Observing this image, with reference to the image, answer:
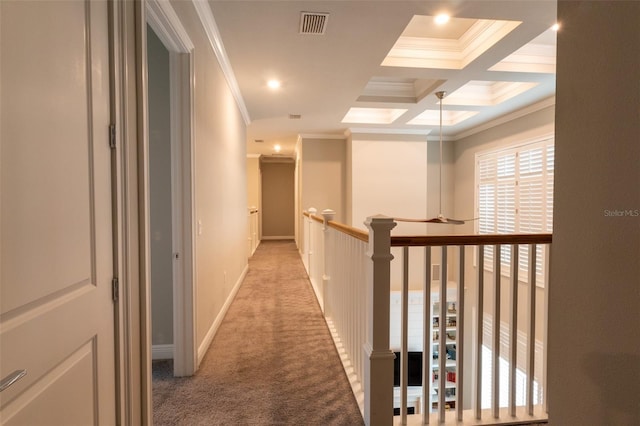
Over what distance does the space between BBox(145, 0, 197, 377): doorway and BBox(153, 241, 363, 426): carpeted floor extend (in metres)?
0.22

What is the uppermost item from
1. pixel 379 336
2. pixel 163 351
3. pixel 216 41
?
pixel 216 41

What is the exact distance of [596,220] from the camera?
0.69 metres

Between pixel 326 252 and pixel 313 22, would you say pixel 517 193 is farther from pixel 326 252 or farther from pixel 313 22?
pixel 313 22

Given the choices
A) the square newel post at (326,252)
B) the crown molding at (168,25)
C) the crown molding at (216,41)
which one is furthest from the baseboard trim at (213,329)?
the crown molding at (216,41)

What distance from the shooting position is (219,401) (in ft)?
6.08

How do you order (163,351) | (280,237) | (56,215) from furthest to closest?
(280,237) < (163,351) < (56,215)

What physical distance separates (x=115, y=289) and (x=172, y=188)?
0.95m

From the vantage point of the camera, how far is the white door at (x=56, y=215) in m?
0.79

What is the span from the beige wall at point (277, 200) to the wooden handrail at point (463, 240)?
941 cm

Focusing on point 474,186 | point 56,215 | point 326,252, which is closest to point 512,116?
point 474,186

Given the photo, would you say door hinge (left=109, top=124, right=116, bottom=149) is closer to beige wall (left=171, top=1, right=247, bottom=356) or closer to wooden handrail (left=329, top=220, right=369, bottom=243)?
beige wall (left=171, top=1, right=247, bottom=356)

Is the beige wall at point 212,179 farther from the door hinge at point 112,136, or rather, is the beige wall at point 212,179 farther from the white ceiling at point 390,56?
the door hinge at point 112,136

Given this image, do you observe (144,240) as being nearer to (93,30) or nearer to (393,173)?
(93,30)

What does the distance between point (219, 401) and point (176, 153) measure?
150cm
